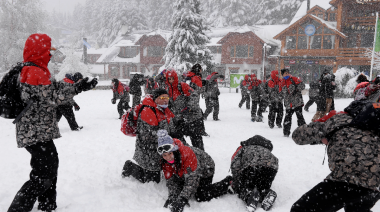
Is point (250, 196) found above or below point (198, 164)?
below

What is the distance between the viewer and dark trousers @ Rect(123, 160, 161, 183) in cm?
410

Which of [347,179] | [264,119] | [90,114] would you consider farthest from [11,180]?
[264,119]

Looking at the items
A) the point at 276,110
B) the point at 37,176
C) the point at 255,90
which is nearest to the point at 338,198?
the point at 37,176

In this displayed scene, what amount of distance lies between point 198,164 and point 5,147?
192 inches

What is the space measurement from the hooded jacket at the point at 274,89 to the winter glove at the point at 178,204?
5.57 meters

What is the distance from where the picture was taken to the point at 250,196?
3.41 metres

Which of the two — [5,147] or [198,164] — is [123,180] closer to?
[198,164]

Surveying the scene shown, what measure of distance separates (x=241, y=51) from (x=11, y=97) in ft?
104

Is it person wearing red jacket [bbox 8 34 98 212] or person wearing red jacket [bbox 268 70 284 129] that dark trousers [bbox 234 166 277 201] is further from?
person wearing red jacket [bbox 268 70 284 129]

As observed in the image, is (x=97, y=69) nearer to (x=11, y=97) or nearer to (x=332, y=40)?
(x=332, y=40)

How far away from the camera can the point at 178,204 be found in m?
3.24

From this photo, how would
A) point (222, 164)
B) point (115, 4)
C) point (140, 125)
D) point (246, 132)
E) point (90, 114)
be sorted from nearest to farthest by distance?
1. point (140, 125)
2. point (222, 164)
3. point (246, 132)
4. point (90, 114)
5. point (115, 4)

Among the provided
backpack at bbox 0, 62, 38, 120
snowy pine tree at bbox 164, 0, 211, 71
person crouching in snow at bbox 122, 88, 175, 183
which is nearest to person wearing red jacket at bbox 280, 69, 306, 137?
person crouching in snow at bbox 122, 88, 175, 183

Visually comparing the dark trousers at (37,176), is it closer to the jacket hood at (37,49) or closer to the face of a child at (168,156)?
the jacket hood at (37,49)
